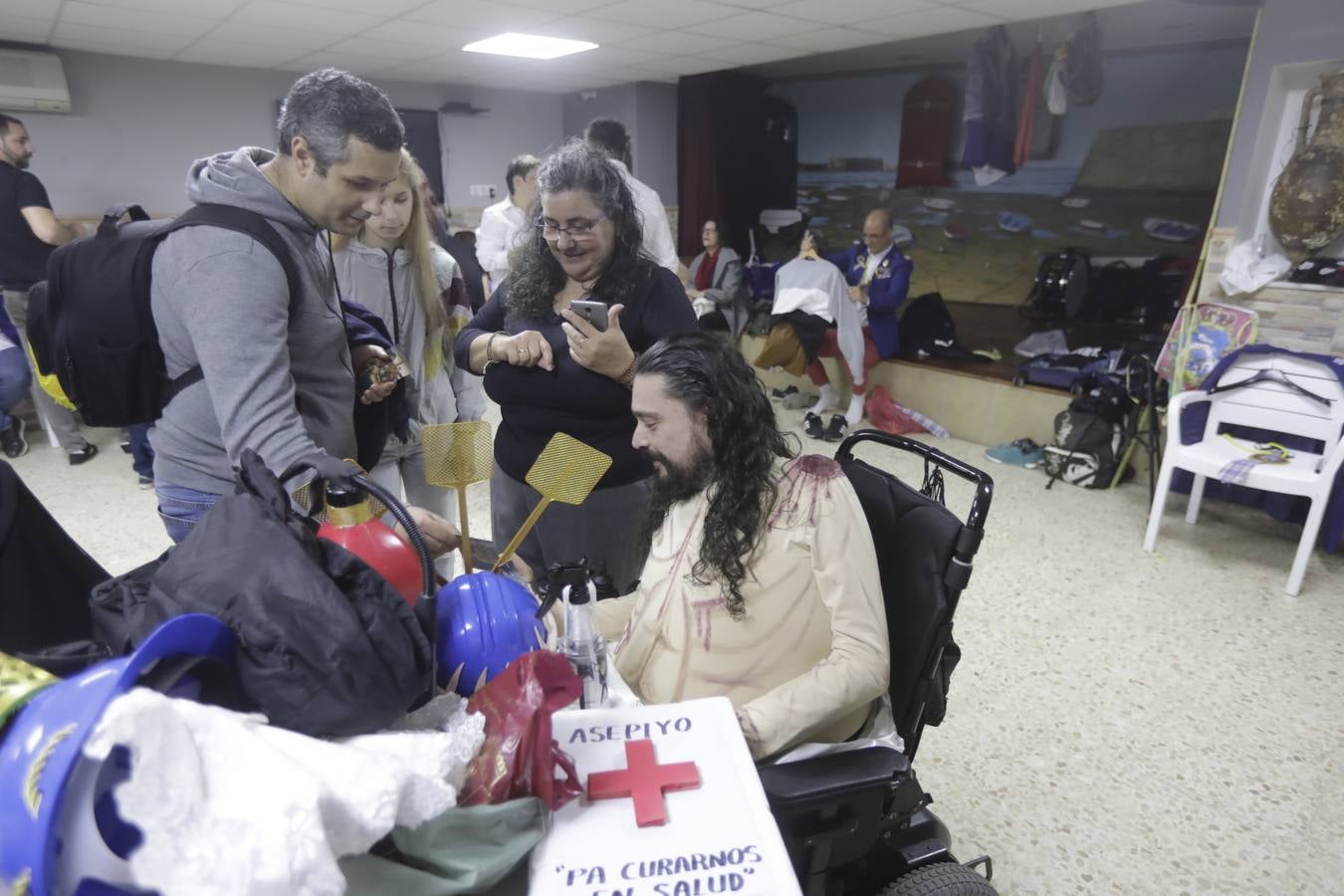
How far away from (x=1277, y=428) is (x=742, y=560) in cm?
277

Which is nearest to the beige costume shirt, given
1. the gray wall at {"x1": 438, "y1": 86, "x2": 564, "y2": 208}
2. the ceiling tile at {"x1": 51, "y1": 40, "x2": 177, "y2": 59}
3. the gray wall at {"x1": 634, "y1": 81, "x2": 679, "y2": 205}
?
the ceiling tile at {"x1": 51, "y1": 40, "x2": 177, "y2": 59}

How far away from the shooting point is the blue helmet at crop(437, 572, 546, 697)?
81 cm

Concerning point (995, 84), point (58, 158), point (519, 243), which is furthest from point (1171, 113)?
point (58, 158)

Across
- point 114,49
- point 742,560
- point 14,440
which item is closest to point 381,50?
point 114,49

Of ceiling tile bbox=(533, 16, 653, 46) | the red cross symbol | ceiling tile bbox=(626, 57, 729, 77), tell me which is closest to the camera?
the red cross symbol

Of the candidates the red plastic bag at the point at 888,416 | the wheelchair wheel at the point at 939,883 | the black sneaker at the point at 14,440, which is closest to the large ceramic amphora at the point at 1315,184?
the red plastic bag at the point at 888,416

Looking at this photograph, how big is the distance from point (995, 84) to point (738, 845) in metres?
5.19

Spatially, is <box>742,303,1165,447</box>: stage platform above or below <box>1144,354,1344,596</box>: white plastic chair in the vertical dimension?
below

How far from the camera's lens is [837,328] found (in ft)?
14.7

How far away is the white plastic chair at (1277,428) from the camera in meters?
2.59

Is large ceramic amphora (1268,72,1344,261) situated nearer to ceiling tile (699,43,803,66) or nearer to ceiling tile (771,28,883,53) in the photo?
ceiling tile (771,28,883,53)

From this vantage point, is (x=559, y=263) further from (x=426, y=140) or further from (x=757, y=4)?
(x=426, y=140)

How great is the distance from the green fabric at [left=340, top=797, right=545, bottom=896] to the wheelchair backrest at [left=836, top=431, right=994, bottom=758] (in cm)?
68

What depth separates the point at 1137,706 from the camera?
6.82 feet
